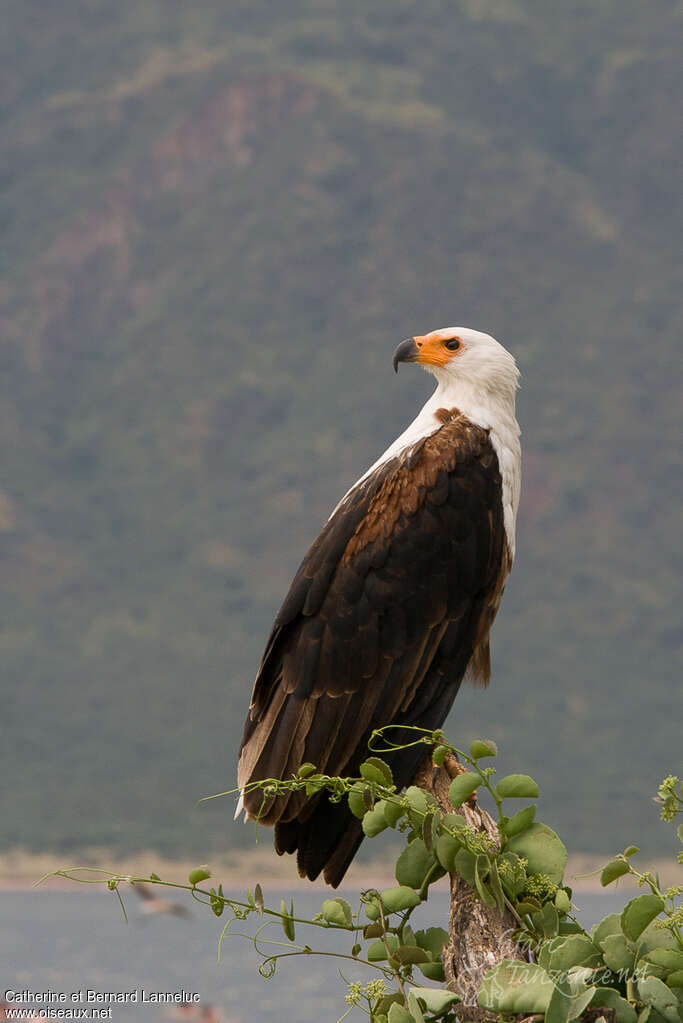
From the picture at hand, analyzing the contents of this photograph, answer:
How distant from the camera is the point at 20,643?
9038 centimetres

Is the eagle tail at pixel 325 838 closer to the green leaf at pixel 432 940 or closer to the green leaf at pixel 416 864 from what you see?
the green leaf at pixel 432 940

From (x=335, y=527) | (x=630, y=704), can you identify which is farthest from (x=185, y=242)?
(x=335, y=527)

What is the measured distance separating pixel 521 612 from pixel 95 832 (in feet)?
95.7

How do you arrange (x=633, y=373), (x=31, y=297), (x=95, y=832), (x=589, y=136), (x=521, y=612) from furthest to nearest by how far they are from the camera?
1. (x=589, y=136)
2. (x=31, y=297)
3. (x=633, y=373)
4. (x=521, y=612)
5. (x=95, y=832)

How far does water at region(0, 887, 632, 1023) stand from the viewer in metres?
51.1

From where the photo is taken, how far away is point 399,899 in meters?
3.14

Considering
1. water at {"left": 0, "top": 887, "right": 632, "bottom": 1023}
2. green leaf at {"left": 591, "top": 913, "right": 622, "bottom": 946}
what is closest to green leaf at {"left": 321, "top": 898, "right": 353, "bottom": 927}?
green leaf at {"left": 591, "top": 913, "right": 622, "bottom": 946}

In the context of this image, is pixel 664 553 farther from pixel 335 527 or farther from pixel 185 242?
pixel 335 527

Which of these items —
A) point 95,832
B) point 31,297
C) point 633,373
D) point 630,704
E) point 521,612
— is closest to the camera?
point 95,832

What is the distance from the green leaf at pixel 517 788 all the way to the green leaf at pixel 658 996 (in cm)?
45

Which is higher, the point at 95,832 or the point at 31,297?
the point at 31,297

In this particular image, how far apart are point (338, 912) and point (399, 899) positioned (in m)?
0.15

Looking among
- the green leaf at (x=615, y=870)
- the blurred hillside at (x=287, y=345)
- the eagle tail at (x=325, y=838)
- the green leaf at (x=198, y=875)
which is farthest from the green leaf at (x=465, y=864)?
the blurred hillside at (x=287, y=345)

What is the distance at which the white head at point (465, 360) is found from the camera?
5871 millimetres
